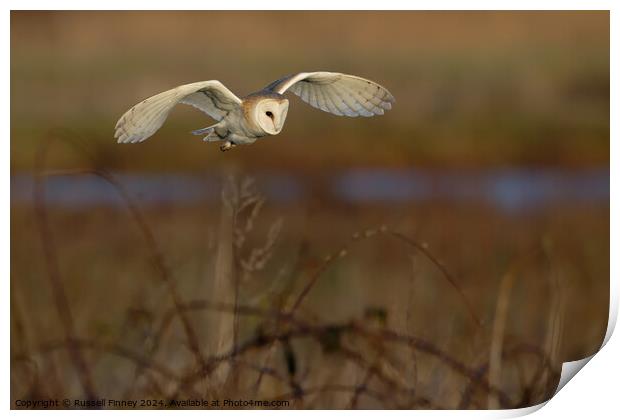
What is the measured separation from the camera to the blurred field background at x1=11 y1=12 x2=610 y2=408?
2.52 meters

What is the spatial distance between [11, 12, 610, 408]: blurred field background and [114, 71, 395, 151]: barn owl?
44 millimetres

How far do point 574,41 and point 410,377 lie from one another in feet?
3.13

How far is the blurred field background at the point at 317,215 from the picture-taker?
2521 mm

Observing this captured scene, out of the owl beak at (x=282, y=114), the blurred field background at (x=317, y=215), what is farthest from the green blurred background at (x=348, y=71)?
the owl beak at (x=282, y=114)

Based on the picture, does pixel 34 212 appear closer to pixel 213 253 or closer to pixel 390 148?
pixel 213 253

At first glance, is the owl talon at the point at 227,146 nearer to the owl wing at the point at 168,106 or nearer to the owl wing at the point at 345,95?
the owl wing at the point at 168,106

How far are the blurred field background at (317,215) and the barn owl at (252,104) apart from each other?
0.04m

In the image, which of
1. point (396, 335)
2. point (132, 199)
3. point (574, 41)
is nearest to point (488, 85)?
point (574, 41)

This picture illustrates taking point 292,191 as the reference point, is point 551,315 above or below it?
below

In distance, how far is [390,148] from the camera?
2598 millimetres

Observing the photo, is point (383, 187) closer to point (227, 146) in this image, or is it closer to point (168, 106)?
point (227, 146)

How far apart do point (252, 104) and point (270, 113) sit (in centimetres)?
5

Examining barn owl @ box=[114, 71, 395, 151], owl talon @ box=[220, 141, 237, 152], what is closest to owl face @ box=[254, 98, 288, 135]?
barn owl @ box=[114, 71, 395, 151]

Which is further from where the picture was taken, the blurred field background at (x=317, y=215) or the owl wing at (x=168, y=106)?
the blurred field background at (x=317, y=215)
